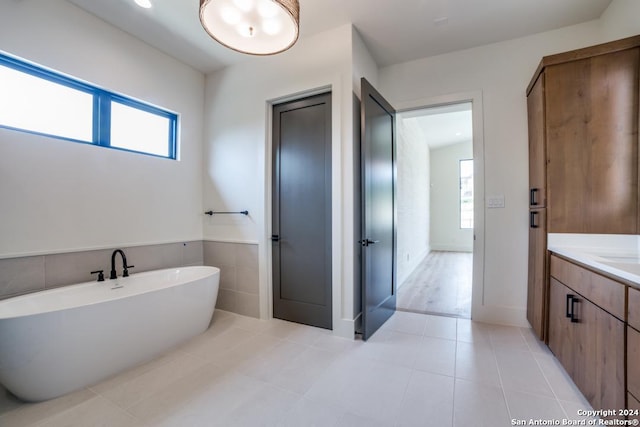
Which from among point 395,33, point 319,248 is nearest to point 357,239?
point 319,248

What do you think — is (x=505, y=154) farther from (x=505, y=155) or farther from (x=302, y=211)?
(x=302, y=211)

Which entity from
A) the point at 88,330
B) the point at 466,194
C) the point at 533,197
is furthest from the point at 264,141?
the point at 466,194

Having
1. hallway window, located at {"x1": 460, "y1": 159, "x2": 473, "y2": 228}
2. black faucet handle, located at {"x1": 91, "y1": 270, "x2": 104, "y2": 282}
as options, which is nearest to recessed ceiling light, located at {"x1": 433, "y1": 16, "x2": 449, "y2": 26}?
A: black faucet handle, located at {"x1": 91, "y1": 270, "x2": 104, "y2": 282}

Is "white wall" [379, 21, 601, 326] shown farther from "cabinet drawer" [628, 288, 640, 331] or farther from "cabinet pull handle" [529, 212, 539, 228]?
"cabinet drawer" [628, 288, 640, 331]

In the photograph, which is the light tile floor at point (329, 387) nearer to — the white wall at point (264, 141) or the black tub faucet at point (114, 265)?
the white wall at point (264, 141)

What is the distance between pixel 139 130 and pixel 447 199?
781 cm

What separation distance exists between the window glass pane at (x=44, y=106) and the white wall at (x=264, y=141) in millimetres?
1185

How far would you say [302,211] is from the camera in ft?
8.86

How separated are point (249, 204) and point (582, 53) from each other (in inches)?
120

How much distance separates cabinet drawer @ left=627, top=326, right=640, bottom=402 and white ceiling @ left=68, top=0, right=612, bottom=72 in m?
2.47

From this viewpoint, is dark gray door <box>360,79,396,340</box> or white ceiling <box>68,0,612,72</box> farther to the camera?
dark gray door <box>360,79,396,340</box>

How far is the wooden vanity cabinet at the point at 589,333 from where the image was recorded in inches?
48.4

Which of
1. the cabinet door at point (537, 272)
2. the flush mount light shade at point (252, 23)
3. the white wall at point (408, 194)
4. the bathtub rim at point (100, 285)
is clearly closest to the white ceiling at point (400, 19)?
the flush mount light shade at point (252, 23)

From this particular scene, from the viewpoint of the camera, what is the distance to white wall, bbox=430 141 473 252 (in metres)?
7.73
